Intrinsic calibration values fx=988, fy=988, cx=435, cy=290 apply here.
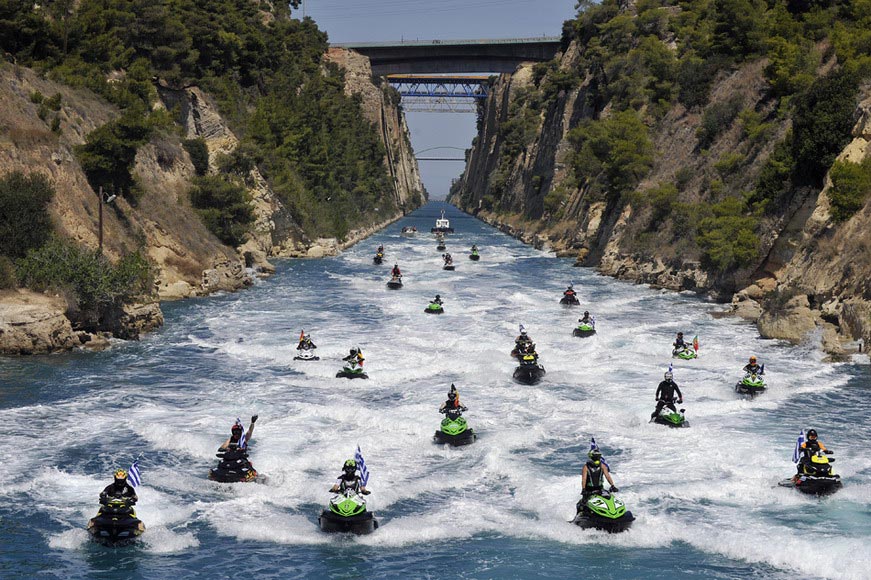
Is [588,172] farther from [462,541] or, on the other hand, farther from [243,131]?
[462,541]

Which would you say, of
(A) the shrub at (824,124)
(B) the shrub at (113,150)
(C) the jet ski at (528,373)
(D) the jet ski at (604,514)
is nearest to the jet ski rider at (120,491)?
(D) the jet ski at (604,514)

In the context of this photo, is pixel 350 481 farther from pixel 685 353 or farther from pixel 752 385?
pixel 685 353

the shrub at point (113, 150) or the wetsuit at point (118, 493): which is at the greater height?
the shrub at point (113, 150)

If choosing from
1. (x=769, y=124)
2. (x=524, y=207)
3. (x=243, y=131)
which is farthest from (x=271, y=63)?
(x=769, y=124)

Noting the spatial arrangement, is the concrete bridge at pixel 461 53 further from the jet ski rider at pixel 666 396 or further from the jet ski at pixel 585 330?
the jet ski rider at pixel 666 396

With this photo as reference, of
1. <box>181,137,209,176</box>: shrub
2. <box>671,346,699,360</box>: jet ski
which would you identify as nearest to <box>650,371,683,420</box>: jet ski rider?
<box>671,346,699,360</box>: jet ski

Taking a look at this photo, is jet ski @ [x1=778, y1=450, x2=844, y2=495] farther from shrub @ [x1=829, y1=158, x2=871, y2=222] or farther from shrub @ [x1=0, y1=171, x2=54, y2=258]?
shrub @ [x1=0, y1=171, x2=54, y2=258]

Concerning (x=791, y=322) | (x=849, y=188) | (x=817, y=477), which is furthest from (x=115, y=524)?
(x=849, y=188)
